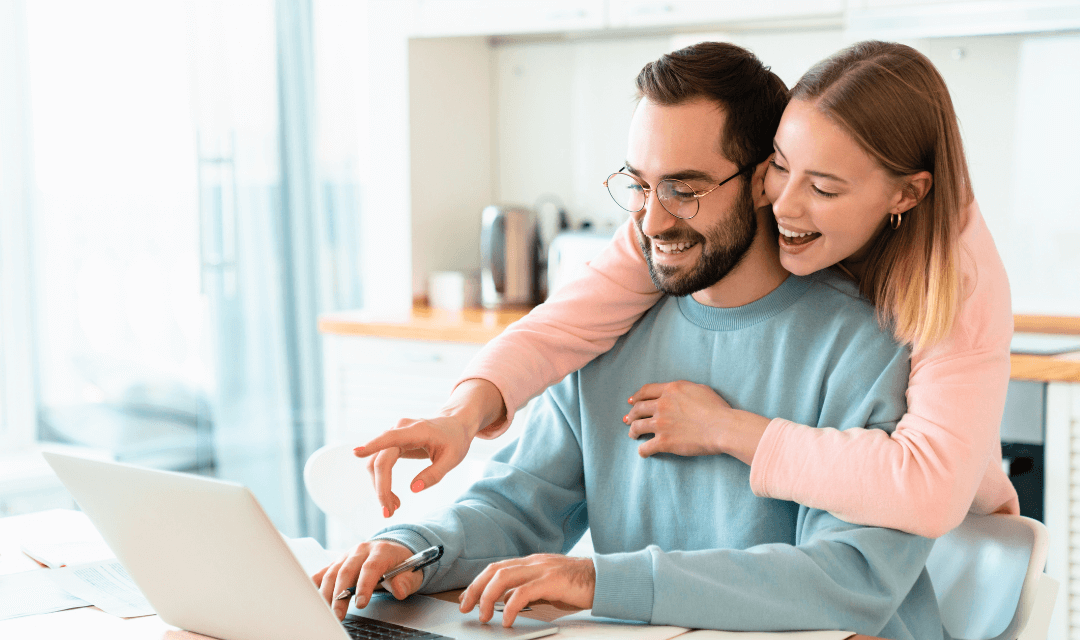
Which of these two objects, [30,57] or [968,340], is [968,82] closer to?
[968,340]

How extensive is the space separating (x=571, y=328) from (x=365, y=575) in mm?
442

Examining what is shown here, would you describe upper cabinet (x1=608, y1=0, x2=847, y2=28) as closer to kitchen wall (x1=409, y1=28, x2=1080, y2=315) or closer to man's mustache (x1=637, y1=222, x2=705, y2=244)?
kitchen wall (x1=409, y1=28, x2=1080, y2=315)

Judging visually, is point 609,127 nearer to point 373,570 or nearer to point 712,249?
point 712,249

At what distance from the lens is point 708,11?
108 inches

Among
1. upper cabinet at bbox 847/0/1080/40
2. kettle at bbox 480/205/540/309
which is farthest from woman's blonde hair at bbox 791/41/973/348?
kettle at bbox 480/205/540/309

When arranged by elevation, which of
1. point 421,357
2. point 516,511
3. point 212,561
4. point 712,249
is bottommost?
point 421,357

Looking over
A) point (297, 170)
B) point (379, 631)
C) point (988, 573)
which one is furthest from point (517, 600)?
point (297, 170)

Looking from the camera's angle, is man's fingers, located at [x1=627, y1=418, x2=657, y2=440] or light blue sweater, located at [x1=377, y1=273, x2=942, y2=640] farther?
man's fingers, located at [x1=627, y1=418, x2=657, y2=440]

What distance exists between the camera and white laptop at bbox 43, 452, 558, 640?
2.88 feet

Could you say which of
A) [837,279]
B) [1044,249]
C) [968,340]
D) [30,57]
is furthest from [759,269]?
[30,57]

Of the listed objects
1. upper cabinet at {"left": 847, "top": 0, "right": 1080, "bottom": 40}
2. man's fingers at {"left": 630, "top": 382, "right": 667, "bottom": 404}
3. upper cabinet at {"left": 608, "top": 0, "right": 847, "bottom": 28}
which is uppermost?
upper cabinet at {"left": 608, "top": 0, "right": 847, "bottom": 28}

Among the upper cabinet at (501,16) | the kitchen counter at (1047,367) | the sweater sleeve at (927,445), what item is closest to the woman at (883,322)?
the sweater sleeve at (927,445)

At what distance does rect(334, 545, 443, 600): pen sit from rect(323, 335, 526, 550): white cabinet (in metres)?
1.48

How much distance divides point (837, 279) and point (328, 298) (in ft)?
7.40
